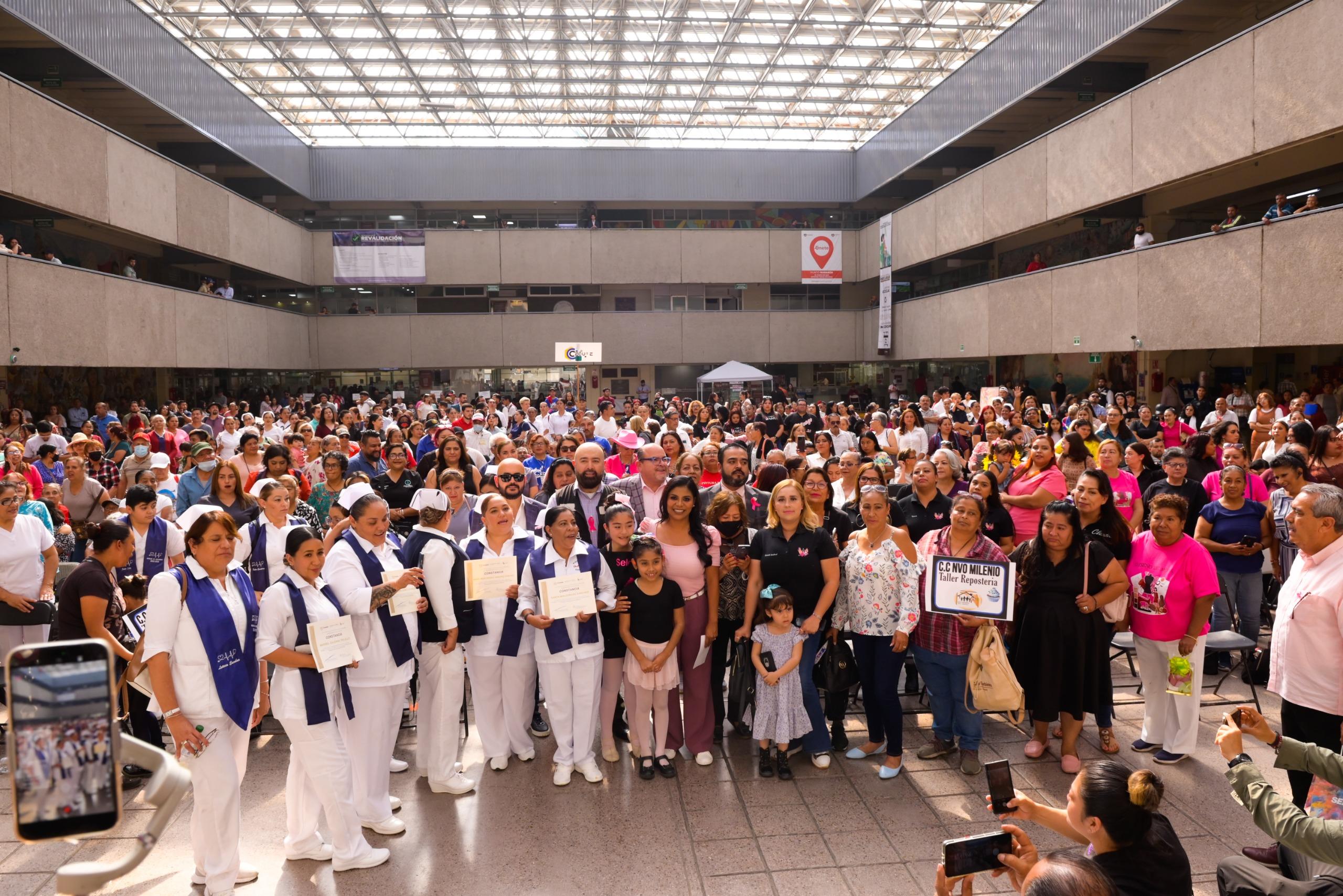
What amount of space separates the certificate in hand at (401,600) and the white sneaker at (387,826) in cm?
119

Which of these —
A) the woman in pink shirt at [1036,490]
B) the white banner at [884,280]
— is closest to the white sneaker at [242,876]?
the woman in pink shirt at [1036,490]

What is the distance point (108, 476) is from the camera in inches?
433

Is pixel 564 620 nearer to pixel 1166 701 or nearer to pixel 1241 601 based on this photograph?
pixel 1166 701

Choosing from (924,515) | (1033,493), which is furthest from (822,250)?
(924,515)

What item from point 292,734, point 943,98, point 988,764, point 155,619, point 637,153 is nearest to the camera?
point 988,764

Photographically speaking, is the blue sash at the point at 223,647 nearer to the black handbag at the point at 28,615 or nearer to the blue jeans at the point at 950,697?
the black handbag at the point at 28,615

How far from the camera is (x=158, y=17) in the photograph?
Result: 812 inches

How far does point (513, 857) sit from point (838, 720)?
252 cm

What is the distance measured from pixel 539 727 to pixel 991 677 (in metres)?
3.30

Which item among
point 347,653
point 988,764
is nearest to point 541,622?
point 347,653

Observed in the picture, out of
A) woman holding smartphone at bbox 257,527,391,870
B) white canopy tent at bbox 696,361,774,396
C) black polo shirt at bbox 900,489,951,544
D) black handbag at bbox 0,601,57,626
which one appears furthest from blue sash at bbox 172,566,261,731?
white canopy tent at bbox 696,361,774,396

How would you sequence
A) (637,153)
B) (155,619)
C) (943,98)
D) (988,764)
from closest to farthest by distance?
(988,764) → (155,619) → (943,98) → (637,153)

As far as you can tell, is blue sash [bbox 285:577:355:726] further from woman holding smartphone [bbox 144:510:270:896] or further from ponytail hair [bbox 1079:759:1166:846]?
ponytail hair [bbox 1079:759:1166:846]

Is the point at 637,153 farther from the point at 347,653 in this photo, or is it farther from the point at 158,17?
the point at 347,653
